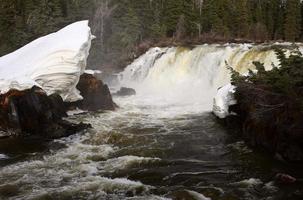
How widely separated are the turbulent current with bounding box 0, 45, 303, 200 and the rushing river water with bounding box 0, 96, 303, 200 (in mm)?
23

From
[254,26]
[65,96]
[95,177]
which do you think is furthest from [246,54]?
[254,26]

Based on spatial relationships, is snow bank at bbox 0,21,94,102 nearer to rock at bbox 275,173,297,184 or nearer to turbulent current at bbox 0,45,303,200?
turbulent current at bbox 0,45,303,200

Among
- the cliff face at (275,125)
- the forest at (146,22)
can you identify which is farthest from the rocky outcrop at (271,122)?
the forest at (146,22)

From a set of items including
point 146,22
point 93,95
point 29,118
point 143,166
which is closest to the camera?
point 143,166

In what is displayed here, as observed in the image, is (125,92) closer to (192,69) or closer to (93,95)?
(192,69)

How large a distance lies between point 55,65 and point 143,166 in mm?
8978

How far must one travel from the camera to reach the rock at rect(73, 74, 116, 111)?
69.8 ft

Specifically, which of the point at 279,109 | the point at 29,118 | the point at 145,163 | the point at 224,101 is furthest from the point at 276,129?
the point at 29,118

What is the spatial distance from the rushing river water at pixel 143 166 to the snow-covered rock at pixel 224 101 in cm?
51

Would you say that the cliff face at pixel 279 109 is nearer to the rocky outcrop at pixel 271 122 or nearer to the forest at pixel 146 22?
the rocky outcrop at pixel 271 122

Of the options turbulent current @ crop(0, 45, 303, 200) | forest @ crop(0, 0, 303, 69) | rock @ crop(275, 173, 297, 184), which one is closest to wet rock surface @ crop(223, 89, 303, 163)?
turbulent current @ crop(0, 45, 303, 200)

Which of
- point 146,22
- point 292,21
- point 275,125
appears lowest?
point 275,125

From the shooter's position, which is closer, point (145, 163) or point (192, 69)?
point (145, 163)

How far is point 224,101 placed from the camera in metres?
17.0
